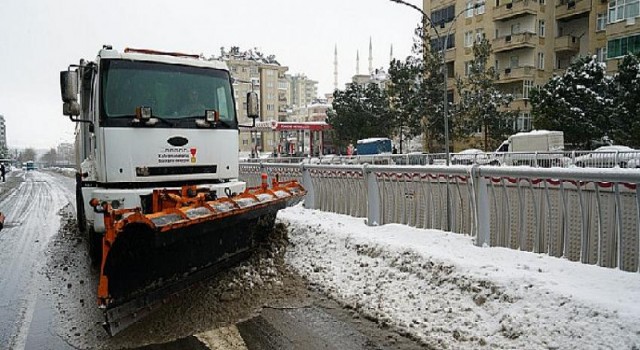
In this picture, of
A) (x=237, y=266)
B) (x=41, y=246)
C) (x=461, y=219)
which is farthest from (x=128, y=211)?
(x=41, y=246)

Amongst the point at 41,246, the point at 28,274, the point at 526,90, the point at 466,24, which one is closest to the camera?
the point at 28,274

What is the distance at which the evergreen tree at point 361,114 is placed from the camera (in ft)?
152

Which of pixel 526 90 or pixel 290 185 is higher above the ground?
pixel 526 90

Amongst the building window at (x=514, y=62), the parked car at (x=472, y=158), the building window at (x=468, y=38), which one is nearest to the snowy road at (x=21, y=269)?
the parked car at (x=472, y=158)

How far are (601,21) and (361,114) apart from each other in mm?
21924

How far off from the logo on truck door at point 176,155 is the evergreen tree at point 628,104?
27914 mm

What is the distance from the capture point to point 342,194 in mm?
9555

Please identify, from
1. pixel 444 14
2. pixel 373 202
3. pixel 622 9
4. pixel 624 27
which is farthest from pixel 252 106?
pixel 444 14

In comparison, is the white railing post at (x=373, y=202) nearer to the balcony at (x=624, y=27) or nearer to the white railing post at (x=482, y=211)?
the white railing post at (x=482, y=211)

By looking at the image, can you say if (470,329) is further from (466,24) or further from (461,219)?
(466,24)

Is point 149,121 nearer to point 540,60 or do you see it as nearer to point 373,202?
point 373,202

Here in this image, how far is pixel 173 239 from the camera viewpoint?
188 inches

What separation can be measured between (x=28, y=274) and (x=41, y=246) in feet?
8.06

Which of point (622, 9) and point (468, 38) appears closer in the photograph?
point (622, 9)
